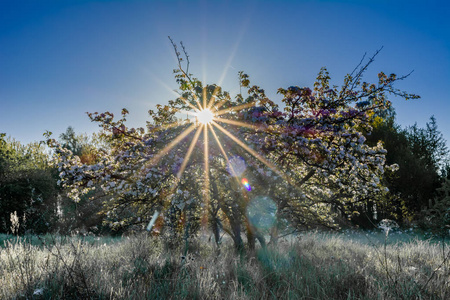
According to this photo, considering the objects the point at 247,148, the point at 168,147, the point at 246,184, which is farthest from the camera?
the point at 246,184

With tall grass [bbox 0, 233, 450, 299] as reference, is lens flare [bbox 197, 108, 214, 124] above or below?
above

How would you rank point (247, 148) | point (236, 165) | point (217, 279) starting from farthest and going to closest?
point (236, 165) < point (247, 148) < point (217, 279)

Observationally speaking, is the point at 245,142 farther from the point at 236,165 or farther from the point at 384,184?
the point at 384,184

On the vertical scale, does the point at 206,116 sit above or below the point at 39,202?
above

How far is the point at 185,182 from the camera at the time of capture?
5.23 meters

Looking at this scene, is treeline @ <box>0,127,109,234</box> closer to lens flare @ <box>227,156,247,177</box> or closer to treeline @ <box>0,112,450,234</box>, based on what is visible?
Result: treeline @ <box>0,112,450,234</box>

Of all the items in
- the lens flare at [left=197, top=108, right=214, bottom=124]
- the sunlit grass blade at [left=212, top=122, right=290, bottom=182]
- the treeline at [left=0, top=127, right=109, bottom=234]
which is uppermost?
the lens flare at [left=197, top=108, right=214, bottom=124]

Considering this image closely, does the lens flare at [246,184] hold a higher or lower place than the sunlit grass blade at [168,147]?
lower

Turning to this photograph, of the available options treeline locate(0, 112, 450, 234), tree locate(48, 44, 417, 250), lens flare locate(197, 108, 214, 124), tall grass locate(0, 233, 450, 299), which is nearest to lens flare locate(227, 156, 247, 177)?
tree locate(48, 44, 417, 250)

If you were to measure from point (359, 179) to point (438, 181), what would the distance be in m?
14.2

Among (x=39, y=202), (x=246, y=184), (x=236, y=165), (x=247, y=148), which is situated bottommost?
(x=39, y=202)

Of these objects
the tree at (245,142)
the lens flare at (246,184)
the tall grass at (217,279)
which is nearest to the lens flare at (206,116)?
the tree at (245,142)

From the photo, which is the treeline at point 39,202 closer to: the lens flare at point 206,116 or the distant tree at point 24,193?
the distant tree at point 24,193

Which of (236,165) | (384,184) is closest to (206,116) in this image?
(236,165)
